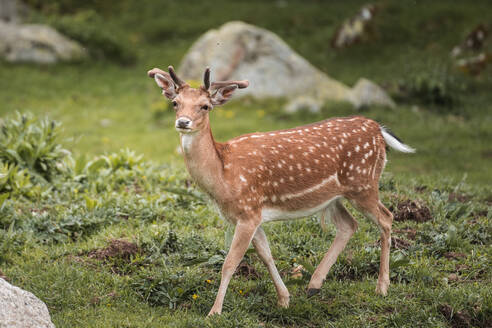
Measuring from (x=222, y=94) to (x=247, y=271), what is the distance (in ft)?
6.64

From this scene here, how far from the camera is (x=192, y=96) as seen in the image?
5441 mm

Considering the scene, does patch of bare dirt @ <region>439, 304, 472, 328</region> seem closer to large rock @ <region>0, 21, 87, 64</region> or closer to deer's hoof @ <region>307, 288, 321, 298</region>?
deer's hoof @ <region>307, 288, 321, 298</region>

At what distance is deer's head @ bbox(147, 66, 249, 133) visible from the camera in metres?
5.29

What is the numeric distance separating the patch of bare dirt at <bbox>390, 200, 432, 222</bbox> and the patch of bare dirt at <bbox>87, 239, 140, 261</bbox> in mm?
3275

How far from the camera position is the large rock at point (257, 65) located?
15852 mm

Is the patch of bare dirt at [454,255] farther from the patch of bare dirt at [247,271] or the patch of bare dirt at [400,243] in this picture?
the patch of bare dirt at [247,271]

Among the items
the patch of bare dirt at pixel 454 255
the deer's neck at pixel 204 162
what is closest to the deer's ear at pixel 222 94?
the deer's neck at pixel 204 162

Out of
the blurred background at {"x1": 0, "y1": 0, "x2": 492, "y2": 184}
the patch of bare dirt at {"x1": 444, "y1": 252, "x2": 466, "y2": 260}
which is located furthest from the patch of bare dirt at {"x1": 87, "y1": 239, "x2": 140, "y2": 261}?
the blurred background at {"x1": 0, "y1": 0, "x2": 492, "y2": 184}

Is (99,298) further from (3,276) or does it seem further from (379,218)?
(379,218)

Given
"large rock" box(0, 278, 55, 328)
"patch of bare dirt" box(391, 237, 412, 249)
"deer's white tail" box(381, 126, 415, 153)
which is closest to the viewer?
"large rock" box(0, 278, 55, 328)

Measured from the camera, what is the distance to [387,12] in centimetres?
2042

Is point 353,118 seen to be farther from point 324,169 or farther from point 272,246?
point 272,246

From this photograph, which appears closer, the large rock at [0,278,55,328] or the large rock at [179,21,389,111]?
the large rock at [0,278,55,328]

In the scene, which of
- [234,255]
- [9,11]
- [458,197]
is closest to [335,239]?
[234,255]
